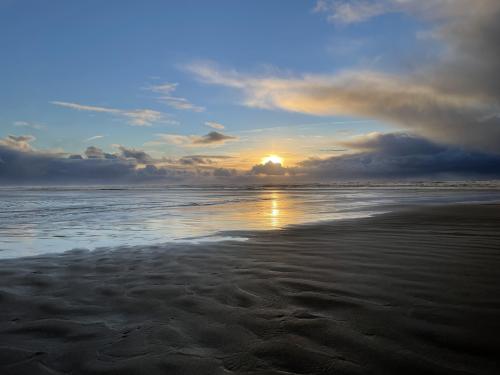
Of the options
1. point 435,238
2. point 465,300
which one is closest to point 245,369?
point 465,300

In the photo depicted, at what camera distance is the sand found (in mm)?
2961

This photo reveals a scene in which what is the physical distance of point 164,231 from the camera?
11.9 m

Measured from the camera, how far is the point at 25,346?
10.9 feet

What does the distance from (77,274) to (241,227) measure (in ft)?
23.5

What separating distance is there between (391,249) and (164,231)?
23.7 ft

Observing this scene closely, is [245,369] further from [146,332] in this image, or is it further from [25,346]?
[25,346]

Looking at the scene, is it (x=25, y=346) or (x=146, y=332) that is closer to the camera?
(x=25, y=346)

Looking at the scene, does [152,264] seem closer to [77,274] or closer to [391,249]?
[77,274]

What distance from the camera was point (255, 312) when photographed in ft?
13.4

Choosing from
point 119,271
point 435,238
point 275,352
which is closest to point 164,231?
point 119,271

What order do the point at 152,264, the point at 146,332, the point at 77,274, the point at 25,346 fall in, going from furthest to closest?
the point at 152,264, the point at 77,274, the point at 146,332, the point at 25,346

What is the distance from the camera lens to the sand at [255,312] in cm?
296

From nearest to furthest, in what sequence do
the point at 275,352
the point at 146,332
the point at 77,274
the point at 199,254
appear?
the point at 275,352 → the point at 146,332 → the point at 77,274 → the point at 199,254

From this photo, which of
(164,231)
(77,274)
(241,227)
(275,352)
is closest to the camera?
(275,352)
